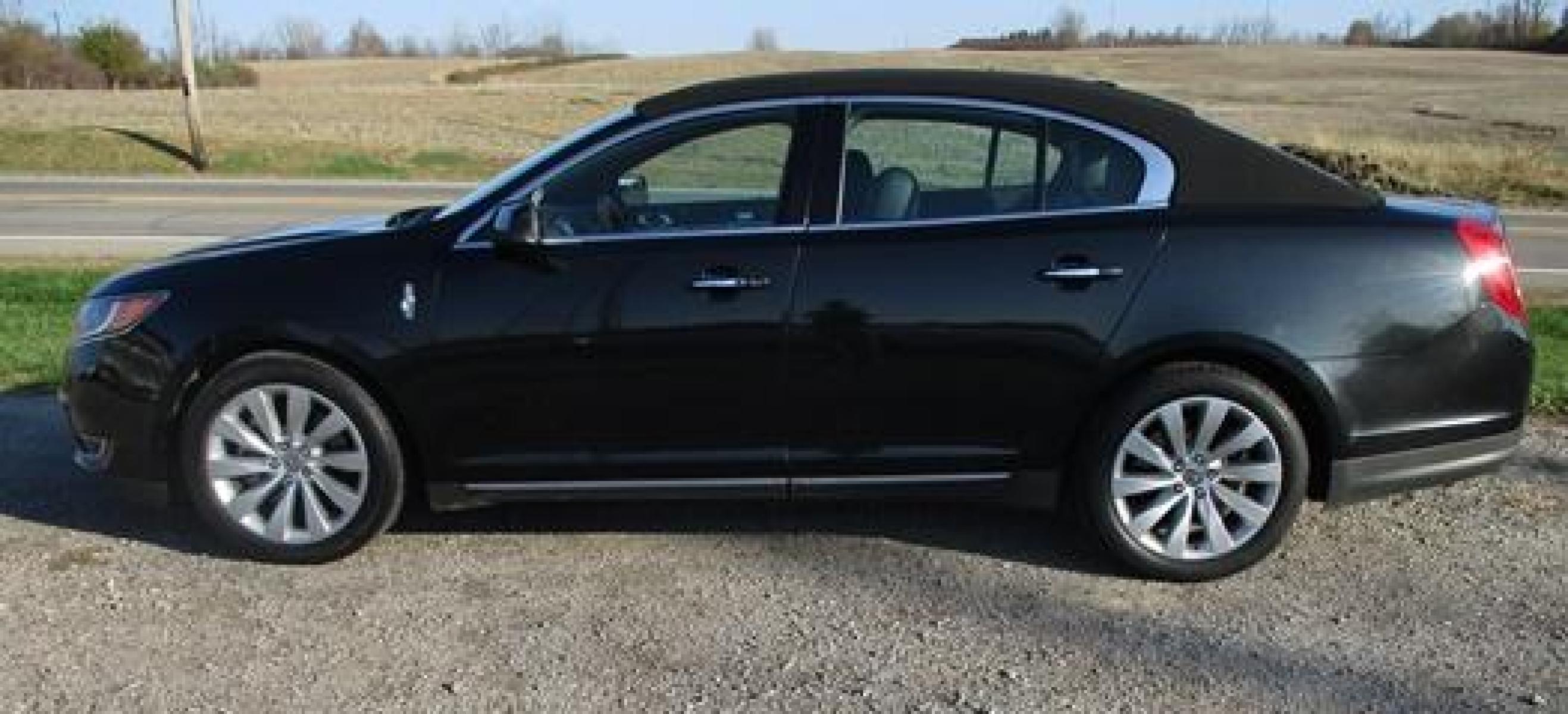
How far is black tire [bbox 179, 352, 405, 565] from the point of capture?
428 centimetres

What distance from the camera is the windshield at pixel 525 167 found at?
436cm

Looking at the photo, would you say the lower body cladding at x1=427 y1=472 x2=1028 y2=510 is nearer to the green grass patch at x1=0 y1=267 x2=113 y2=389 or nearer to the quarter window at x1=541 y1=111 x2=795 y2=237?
the quarter window at x1=541 y1=111 x2=795 y2=237

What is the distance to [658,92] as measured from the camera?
169 feet

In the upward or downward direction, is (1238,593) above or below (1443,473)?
below

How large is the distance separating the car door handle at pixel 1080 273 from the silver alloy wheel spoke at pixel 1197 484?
18.6 inches

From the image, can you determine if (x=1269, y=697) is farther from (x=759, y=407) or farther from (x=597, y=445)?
(x=597, y=445)

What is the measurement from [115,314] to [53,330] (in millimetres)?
4318

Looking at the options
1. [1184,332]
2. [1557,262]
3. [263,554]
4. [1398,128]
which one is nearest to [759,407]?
[1184,332]

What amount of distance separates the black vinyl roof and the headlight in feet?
5.43

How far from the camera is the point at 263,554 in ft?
14.3

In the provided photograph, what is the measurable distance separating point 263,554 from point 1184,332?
2.91m

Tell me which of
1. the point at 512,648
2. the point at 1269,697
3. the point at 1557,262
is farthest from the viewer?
the point at 1557,262

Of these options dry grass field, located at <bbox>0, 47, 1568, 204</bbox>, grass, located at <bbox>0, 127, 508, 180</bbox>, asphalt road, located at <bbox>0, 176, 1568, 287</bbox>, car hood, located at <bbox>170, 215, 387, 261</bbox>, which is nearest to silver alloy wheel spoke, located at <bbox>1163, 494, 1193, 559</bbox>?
dry grass field, located at <bbox>0, 47, 1568, 204</bbox>

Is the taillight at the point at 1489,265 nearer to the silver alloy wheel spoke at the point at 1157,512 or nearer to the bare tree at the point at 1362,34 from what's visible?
the silver alloy wheel spoke at the point at 1157,512
